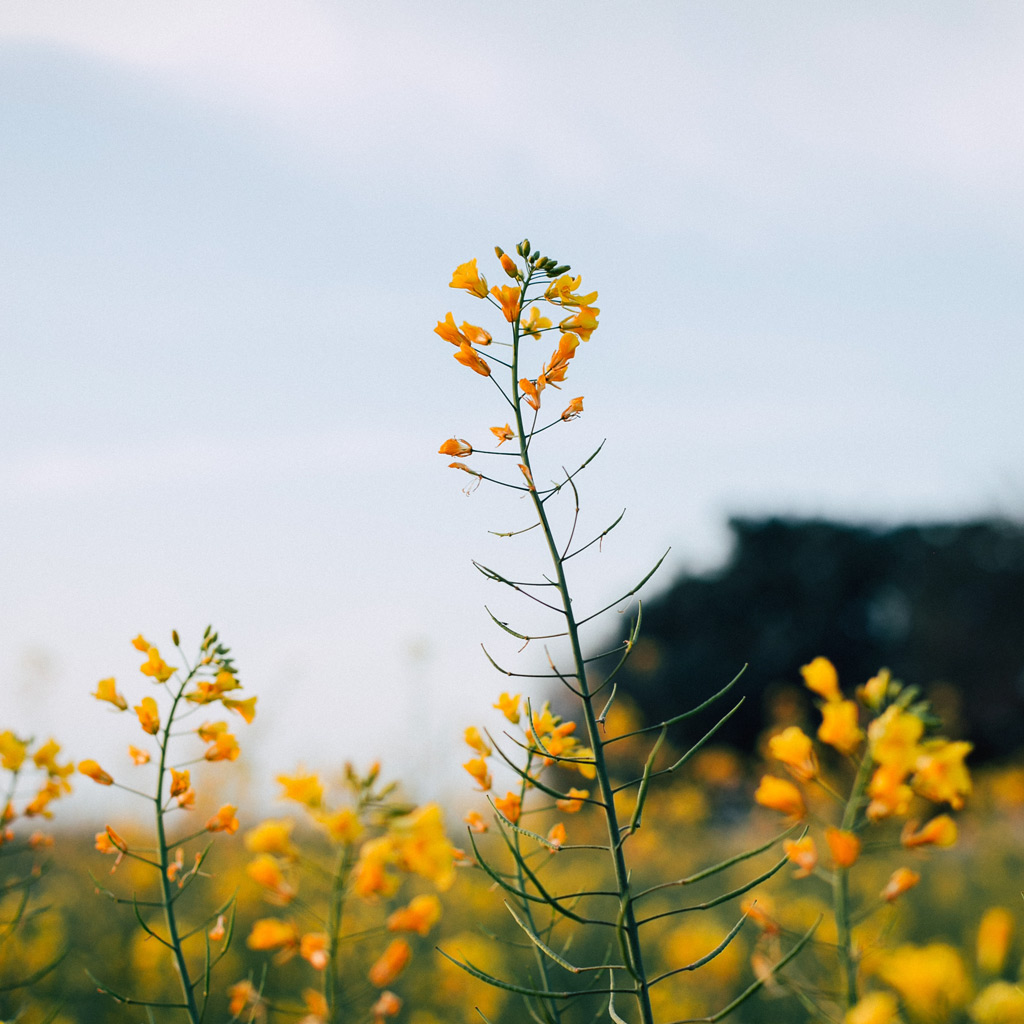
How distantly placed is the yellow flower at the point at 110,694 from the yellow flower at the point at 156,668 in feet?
0.47

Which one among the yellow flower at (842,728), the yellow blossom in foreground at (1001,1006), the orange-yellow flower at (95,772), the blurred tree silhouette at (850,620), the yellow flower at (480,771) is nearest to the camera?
the yellow flower at (842,728)

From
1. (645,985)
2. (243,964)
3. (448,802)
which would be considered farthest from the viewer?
(448,802)

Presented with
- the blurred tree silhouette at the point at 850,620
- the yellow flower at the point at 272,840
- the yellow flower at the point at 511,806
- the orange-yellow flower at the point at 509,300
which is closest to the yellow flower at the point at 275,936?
the yellow flower at the point at 272,840

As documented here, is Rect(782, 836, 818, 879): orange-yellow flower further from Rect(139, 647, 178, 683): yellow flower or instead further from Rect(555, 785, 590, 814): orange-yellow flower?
Rect(139, 647, 178, 683): yellow flower

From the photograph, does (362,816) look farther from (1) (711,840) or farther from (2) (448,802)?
(1) (711,840)

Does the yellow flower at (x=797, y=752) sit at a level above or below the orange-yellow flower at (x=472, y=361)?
below

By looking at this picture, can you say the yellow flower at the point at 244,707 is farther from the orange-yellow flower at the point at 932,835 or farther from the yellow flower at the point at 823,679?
the orange-yellow flower at the point at 932,835

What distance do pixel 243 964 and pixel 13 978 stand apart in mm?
1970

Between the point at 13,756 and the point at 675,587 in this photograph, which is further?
the point at 675,587

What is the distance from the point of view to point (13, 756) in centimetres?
225

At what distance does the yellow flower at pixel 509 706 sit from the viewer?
185cm

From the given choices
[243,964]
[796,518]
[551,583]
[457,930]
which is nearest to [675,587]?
[796,518]

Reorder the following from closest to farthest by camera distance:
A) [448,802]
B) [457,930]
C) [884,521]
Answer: [457,930], [448,802], [884,521]

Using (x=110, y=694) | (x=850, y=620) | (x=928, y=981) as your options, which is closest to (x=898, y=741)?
(x=928, y=981)
